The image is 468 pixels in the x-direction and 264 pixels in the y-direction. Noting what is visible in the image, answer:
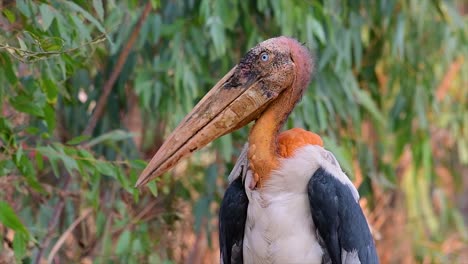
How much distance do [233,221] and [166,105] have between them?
1732mm

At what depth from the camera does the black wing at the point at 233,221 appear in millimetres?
4417

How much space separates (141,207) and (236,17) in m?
1.26

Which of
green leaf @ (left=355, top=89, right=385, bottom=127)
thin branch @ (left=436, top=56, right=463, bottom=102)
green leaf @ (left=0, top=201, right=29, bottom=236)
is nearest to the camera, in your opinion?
green leaf @ (left=0, top=201, right=29, bottom=236)

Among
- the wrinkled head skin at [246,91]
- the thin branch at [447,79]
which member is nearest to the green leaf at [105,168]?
the wrinkled head skin at [246,91]

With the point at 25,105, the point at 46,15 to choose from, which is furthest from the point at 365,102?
the point at 46,15

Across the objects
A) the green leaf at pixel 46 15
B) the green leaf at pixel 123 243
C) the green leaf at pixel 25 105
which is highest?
the green leaf at pixel 46 15

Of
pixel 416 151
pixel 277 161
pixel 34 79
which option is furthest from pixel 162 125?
pixel 277 161

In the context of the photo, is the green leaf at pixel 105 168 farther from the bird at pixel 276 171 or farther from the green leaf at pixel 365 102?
the green leaf at pixel 365 102

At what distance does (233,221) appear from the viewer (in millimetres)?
4438

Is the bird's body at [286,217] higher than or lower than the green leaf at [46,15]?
lower

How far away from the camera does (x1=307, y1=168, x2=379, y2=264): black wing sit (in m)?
4.21

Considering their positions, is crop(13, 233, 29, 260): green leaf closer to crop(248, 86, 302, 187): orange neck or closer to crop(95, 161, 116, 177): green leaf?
crop(95, 161, 116, 177): green leaf

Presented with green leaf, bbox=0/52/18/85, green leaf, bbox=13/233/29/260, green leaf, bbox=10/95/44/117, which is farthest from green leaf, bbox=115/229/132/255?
green leaf, bbox=0/52/18/85

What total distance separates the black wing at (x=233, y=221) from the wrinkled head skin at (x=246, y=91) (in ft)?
0.83
